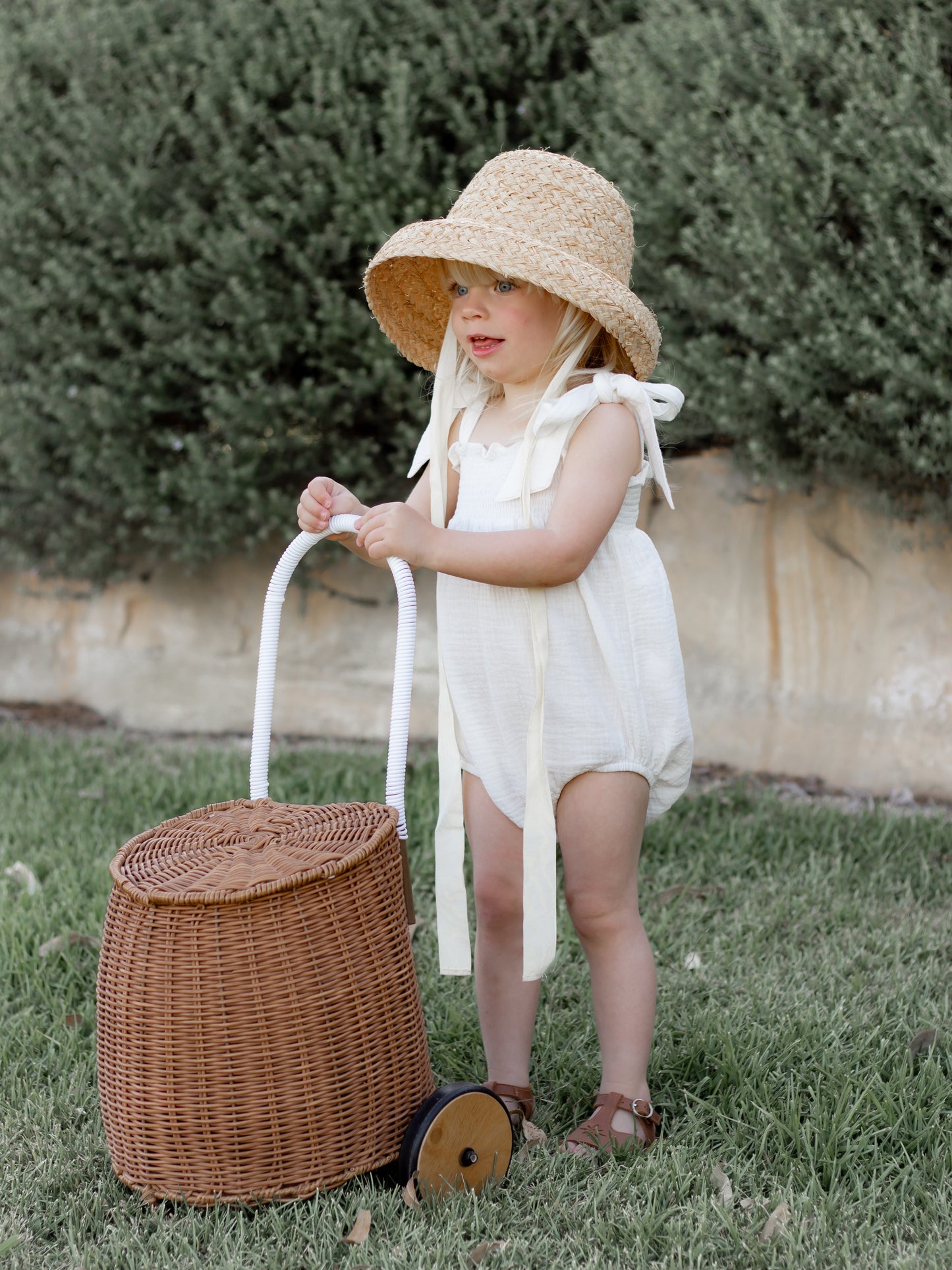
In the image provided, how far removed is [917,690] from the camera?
13.6ft

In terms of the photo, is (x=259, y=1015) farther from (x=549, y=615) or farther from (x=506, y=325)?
(x=506, y=325)

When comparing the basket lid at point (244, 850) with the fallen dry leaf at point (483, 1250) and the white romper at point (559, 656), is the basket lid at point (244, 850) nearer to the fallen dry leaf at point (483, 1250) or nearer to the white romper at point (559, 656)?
the white romper at point (559, 656)

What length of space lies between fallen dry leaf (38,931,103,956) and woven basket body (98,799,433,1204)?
0.92 metres

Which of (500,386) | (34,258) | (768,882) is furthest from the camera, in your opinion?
(34,258)

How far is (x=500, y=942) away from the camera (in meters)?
2.33

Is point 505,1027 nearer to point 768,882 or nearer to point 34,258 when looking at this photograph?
point 768,882

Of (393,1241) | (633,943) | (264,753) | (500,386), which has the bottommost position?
(393,1241)

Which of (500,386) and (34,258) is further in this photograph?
(34,258)

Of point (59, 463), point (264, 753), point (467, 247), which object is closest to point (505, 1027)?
point (264, 753)

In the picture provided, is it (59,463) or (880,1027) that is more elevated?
(59,463)

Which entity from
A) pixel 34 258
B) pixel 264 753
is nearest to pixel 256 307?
Answer: pixel 34 258

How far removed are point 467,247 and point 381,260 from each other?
269 mm

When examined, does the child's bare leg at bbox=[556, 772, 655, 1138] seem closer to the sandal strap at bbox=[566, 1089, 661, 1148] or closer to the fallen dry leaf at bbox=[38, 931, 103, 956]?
the sandal strap at bbox=[566, 1089, 661, 1148]

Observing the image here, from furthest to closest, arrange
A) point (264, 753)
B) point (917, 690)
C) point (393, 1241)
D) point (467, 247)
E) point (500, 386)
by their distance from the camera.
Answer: point (917, 690) → point (500, 386) → point (264, 753) → point (467, 247) → point (393, 1241)
